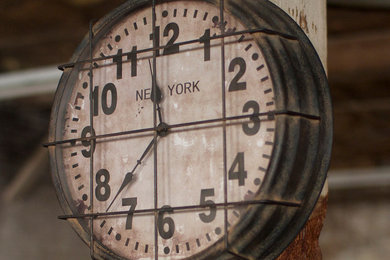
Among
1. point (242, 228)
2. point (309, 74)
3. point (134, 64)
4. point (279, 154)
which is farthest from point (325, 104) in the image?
point (134, 64)

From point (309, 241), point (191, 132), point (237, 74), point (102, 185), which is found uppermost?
point (237, 74)

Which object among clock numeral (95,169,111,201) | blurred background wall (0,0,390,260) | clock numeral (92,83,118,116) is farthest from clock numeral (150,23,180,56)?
blurred background wall (0,0,390,260)

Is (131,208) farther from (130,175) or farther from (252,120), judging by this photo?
(252,120)

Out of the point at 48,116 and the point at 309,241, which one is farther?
the point at 48,116

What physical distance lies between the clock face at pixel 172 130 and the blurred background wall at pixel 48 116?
1.35m

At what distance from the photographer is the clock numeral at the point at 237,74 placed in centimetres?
142

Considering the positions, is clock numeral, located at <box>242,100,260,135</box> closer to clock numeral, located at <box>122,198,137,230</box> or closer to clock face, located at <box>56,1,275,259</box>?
clock face, located at <box>56,1,275,259</box>

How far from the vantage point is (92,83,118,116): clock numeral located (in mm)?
1600

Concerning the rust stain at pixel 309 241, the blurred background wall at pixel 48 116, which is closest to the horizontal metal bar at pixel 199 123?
the rust stain at pixel 309 241

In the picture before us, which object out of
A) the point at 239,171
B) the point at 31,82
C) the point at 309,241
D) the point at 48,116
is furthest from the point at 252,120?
the point at 48,116

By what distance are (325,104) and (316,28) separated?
260 millimetres

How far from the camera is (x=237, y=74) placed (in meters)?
1.43

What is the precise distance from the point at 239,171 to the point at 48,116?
520 cm

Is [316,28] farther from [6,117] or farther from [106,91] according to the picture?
[6,117]
